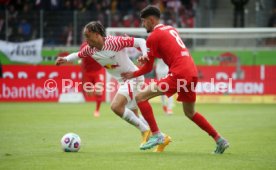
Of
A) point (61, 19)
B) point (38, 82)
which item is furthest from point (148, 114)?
point (61, 19)

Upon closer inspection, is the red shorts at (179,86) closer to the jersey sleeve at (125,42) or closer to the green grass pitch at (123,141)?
the green grass pitch at (123,141)

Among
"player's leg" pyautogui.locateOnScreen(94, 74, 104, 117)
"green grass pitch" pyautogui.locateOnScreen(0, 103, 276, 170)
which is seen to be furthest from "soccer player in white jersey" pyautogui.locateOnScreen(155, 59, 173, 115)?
"player's leg" pyautogui.locateOnScreen(94, 74, 104, 117)

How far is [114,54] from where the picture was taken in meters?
12.1

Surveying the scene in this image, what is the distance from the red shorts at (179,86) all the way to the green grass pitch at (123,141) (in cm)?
98

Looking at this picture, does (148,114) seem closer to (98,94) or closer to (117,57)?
(117,57)

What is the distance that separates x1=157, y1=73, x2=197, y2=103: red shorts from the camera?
10.9 m

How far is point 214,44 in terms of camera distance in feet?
101

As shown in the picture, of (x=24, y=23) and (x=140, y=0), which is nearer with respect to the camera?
(x=24, y=23)

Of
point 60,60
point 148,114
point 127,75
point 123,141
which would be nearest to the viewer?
point 127,75

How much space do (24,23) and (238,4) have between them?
9982 millimetres

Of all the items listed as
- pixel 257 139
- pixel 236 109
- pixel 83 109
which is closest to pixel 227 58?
pixel 236 109

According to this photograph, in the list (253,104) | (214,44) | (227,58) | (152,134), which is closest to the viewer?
(152,134)

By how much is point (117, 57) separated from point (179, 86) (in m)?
1.75

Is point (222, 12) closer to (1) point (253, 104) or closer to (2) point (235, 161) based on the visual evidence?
(1) point (253, 104)
